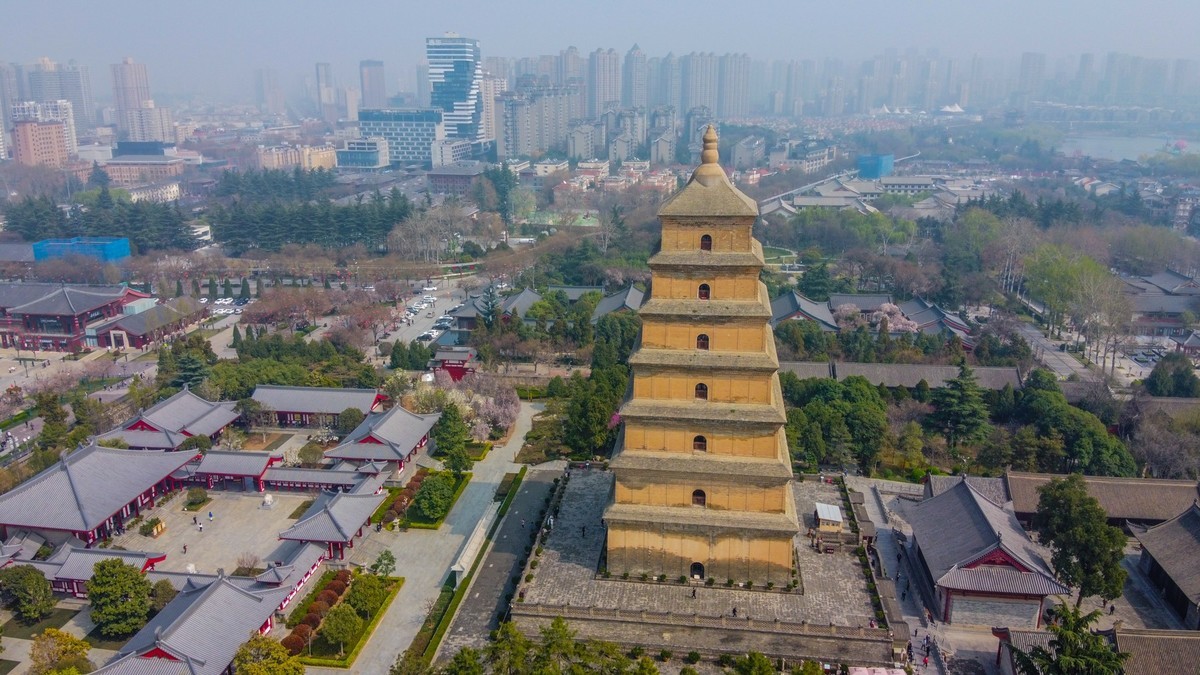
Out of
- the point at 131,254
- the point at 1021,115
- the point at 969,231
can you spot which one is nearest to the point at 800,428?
the point at 969,231

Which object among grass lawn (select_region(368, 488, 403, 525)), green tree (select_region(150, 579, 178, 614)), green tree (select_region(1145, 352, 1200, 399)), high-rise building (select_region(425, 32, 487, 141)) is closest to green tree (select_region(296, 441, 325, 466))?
grass lawn (select_region(368, 488, 403, 525))

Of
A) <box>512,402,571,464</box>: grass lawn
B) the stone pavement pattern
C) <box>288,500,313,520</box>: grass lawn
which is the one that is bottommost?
<box>288,500,313,520</box>: grass lawn

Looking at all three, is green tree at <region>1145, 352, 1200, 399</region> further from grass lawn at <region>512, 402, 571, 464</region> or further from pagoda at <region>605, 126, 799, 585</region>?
grass lawn at <region>512, 402, 571, 464</region>

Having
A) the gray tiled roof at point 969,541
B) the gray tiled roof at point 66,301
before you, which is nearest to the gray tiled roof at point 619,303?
the gray tiled roof at point 969,541

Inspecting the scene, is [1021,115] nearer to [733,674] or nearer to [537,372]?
[537,372]

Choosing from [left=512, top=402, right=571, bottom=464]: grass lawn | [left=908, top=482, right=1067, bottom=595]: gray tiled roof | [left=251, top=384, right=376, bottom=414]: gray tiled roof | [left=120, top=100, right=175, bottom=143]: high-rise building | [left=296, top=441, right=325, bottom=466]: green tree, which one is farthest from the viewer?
[left=120, top=100, right=175, bottom=143]: high-rise building
